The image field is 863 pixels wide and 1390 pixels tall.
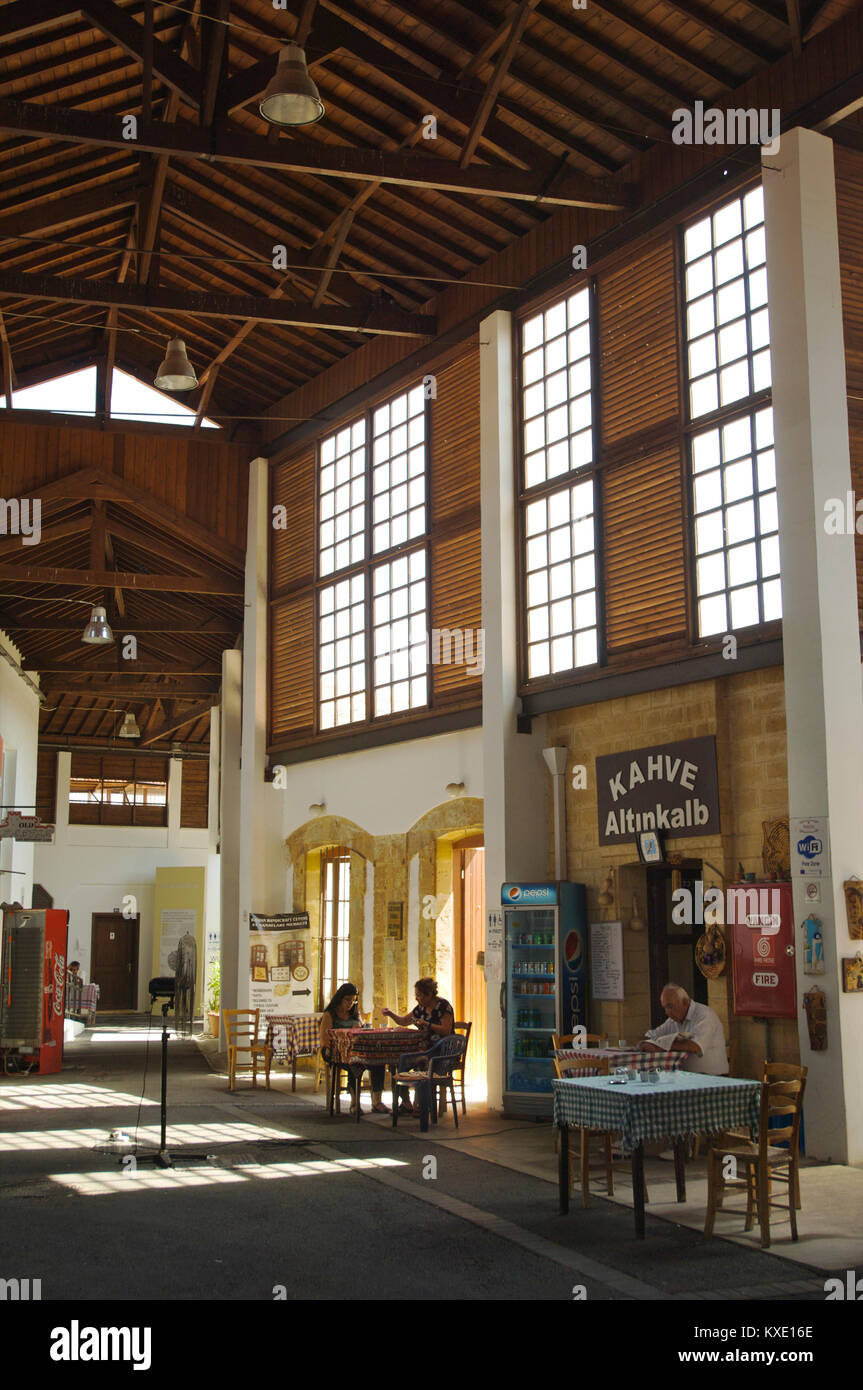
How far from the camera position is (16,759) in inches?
970

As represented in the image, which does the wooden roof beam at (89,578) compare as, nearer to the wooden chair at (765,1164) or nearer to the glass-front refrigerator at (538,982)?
the glass-front refrigerator at (538,982)

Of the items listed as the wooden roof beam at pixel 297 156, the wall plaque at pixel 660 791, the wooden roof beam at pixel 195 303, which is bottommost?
the wall plaque at pixel 660 791

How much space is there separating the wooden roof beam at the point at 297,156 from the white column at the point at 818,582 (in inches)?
87.3

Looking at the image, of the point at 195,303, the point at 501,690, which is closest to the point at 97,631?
the point at 195,303

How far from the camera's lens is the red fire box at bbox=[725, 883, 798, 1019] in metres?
9.45

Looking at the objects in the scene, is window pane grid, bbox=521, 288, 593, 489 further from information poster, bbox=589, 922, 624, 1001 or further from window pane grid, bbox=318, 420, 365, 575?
information poster, bbox=589, 922, 624, 1001

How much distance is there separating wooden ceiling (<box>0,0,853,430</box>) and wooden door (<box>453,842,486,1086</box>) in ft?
19.4

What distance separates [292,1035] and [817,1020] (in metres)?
7.10

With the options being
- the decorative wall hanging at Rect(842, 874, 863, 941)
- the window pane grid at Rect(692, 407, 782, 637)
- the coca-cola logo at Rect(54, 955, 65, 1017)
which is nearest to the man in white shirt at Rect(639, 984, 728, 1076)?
the decorative wall hanging at Rect(842, 874, 863, 941)

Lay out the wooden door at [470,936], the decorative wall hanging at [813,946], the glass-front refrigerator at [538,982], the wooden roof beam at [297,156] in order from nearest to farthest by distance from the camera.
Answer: the decorative wall hanging at [813,946] < the wooden roof beam at [297,156] < the glass-front refrigerator at [538,982] < the wooden door at [470,936]

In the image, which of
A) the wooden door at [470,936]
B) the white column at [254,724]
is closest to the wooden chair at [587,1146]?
the wooden door at [470,936]

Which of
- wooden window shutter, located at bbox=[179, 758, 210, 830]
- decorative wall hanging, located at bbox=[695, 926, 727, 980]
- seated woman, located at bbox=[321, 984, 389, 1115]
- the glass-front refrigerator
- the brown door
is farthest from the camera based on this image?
wooden window shutter, located at bbox=[179, 758, 210, 830]

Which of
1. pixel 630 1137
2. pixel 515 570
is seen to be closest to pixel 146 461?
pixel 515 570

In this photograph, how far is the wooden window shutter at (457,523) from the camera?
1381 centimetres
